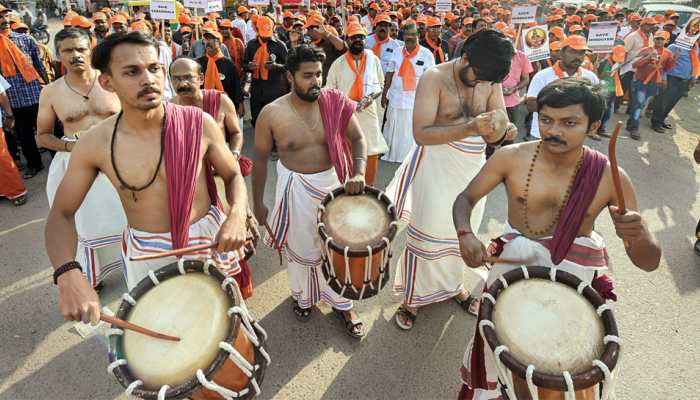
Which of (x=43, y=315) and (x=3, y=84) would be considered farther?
(x=3, y=84)

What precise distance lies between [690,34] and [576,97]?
27.5ft

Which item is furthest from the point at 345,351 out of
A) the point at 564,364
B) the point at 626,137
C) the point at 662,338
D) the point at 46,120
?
the point at 626,137

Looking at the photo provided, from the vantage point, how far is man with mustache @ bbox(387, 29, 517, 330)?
284cm

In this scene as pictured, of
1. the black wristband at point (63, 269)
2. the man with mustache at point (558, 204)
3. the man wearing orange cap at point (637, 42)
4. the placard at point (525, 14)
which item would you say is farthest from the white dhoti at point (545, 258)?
the man wearing orange cap at point (637, 42)

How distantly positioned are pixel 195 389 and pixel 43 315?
2742 millimetres

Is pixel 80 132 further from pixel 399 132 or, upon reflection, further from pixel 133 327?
pixel 399 132

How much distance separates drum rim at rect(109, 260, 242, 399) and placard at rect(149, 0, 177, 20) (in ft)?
22.3

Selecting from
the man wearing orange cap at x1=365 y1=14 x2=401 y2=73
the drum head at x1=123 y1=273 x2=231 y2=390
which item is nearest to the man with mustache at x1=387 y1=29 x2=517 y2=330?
the drum head at x1=123 y1=273 x2=231 y2=390

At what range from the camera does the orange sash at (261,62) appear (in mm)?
7295

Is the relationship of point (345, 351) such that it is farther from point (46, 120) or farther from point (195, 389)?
point (46, 120)

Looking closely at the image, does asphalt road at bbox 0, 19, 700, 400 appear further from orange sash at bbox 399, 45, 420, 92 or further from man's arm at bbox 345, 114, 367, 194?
orange sash at bbox 399, 45, 420, 92

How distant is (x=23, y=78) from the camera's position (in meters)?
5.82

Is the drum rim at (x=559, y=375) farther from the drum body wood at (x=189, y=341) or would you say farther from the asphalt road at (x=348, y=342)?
the asphalt road at (x=348, y=342)

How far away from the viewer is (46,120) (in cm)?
370
